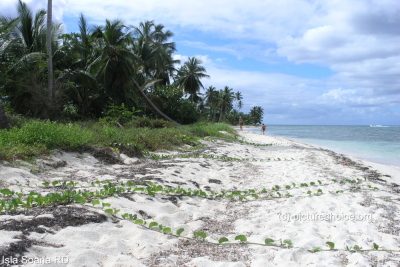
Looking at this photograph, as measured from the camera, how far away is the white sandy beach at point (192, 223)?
2232 millimetres

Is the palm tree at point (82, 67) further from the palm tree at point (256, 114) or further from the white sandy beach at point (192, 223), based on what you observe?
the palm tree at point (256, 114)

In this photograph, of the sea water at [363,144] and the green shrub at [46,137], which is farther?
the sea water at [363,144]

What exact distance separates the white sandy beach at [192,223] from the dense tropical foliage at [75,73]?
5.09 meters

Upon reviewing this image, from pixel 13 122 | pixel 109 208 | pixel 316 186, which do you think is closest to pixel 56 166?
pixel 109 208

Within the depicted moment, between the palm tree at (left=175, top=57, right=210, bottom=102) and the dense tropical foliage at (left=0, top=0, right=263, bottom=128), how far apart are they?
6.91 meters

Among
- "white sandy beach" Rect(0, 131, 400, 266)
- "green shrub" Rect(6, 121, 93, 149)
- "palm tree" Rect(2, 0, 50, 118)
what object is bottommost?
"white sandy beach" Rect(0, 131, 400, 266)

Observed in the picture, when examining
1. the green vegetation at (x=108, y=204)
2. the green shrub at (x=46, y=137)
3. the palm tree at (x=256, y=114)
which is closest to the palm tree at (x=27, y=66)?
the green shrub at (x=46, y=137)

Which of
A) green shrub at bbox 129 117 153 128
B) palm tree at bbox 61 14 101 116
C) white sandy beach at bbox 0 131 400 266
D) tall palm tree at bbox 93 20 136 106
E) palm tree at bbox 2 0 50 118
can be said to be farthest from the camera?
tall palm tree at bbox 93 20 136 106

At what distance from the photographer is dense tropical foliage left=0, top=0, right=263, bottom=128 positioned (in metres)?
13.3

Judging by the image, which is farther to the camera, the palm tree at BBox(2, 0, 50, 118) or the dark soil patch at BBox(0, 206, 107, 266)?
the palm tree at BBox(2, 0, 50, 118)

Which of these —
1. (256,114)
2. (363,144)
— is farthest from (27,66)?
(256,114)

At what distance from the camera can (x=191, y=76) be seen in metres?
35.3

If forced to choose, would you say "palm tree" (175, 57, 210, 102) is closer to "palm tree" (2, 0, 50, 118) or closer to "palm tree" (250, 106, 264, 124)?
"palm tree" (2, 0, 50, 118)

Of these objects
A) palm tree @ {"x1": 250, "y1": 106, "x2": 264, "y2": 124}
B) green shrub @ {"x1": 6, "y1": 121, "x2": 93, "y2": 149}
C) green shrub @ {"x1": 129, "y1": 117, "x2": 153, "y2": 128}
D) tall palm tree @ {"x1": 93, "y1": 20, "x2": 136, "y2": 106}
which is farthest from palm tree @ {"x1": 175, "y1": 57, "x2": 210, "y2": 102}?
palm tree @ {"x1": 250, "y1": 106, "x2": 264, "y2": 124}
